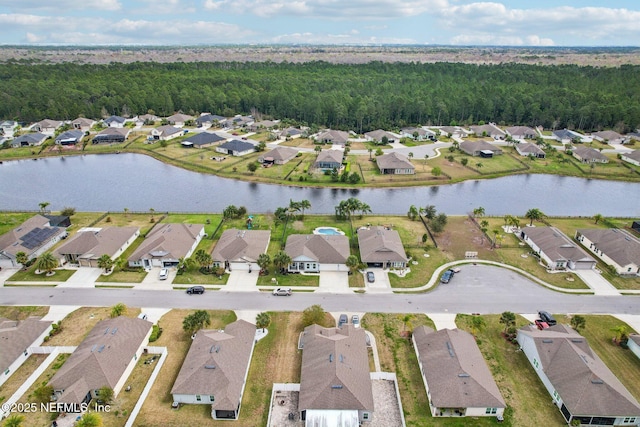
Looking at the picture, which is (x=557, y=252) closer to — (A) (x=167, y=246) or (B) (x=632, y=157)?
(A) (x=167, y=246)

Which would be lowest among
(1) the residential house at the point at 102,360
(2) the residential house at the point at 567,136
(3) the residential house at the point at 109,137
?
(1) the residential house at the point at 102,360

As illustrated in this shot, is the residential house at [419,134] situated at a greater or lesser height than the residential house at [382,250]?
greater

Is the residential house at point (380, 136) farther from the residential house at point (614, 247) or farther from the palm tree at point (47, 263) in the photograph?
the palm tree at point (47, 263)

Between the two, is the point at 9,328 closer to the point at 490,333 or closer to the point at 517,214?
the point at 490,333

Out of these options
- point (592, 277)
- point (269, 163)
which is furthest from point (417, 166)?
point (592, 277)

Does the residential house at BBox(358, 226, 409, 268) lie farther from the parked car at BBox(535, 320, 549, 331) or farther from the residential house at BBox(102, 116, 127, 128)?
the residential house at BBox(102, 116, 127, 128)

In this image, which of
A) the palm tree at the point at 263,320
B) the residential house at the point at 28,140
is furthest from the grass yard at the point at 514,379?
the residential house at the point at 28,140

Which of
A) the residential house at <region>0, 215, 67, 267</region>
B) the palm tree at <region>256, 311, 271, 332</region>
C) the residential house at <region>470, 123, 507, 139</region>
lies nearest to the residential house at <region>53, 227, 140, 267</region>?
the residential house at <region>0, 215, 67, 267</region>
